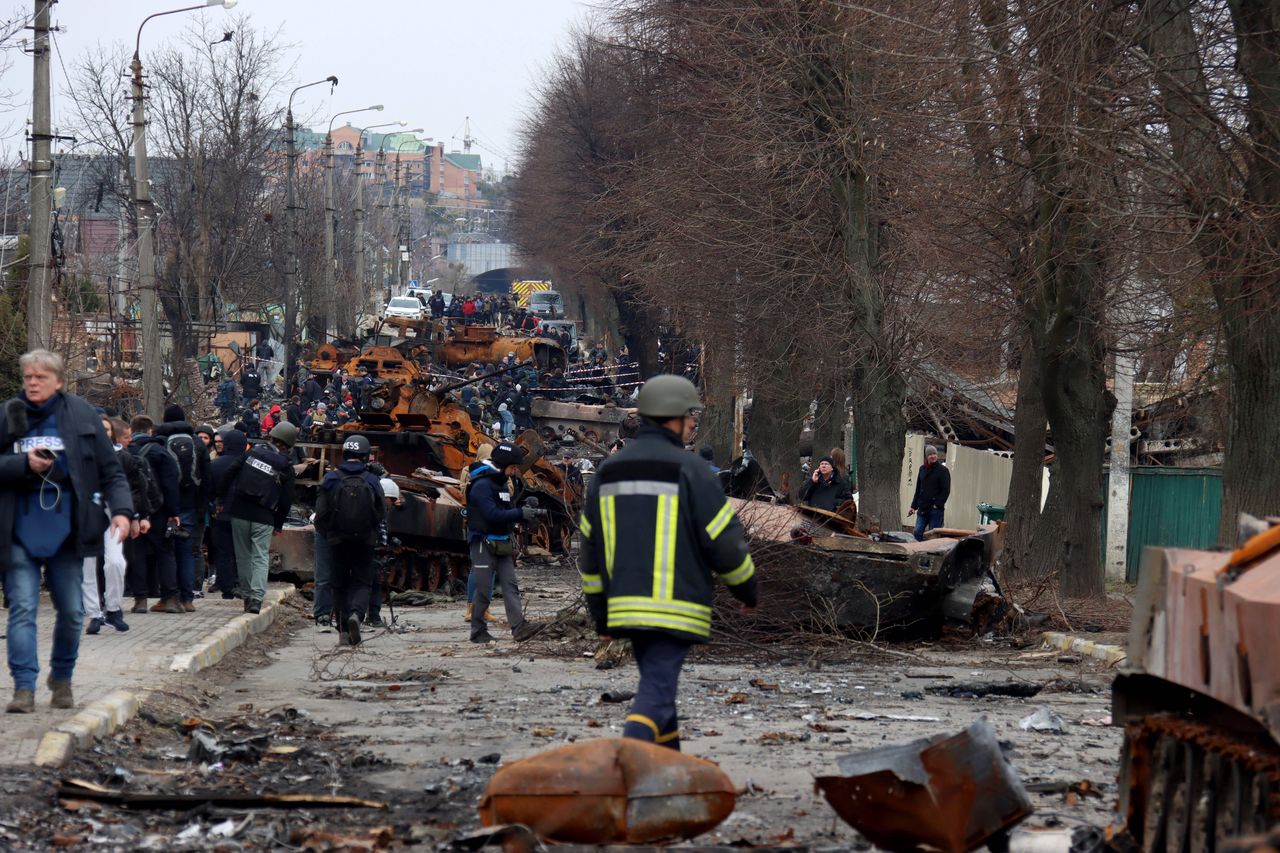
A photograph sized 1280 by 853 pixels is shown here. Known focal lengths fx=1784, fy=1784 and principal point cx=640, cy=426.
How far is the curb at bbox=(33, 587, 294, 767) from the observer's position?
7.53m

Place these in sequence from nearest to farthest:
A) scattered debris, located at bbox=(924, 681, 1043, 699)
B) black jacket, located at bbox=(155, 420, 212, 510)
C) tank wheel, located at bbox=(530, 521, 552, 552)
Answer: scattered debris, located at bbox=(924, 681, 1043, 699) → black jacket, located at bbox=(155, 420, 212, 510) → tank wheel, located at bbox=(530, 521, 552, 552)

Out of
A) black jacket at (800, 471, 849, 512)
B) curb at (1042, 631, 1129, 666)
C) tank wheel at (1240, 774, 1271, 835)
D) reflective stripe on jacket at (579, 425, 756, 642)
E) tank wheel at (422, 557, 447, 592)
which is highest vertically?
reflective stripe on jacket at (579, 425, 756, 642)

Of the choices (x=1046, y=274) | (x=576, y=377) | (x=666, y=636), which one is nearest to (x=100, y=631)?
(x=666, y=636)

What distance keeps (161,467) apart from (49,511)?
278 inches

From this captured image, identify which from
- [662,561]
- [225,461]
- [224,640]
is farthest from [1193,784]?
[225,461]

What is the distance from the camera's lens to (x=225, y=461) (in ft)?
53.8

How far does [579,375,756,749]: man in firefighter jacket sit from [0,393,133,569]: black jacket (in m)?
3.37

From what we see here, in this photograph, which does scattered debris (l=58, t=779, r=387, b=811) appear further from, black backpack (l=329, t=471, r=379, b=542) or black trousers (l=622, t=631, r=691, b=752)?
black backpack (l=329, t=471, r=379, b=542)

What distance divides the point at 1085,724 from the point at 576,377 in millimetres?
41811

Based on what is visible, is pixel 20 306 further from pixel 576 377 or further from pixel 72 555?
pixel 72 555

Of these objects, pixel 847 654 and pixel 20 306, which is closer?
pixel 847 654

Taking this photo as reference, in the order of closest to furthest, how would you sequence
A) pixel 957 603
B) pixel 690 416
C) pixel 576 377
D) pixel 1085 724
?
1. pixel 690 416
2. pixel 1085 724
3. pixel 957 603
4. pixel 576 377

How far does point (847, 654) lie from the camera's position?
13.7 meters

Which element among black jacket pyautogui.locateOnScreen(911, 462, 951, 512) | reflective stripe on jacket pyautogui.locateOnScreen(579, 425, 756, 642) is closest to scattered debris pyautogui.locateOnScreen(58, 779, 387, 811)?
reflective stripe on jacket pyautogui.locateOnScreen(579, 425, 756, 642)
